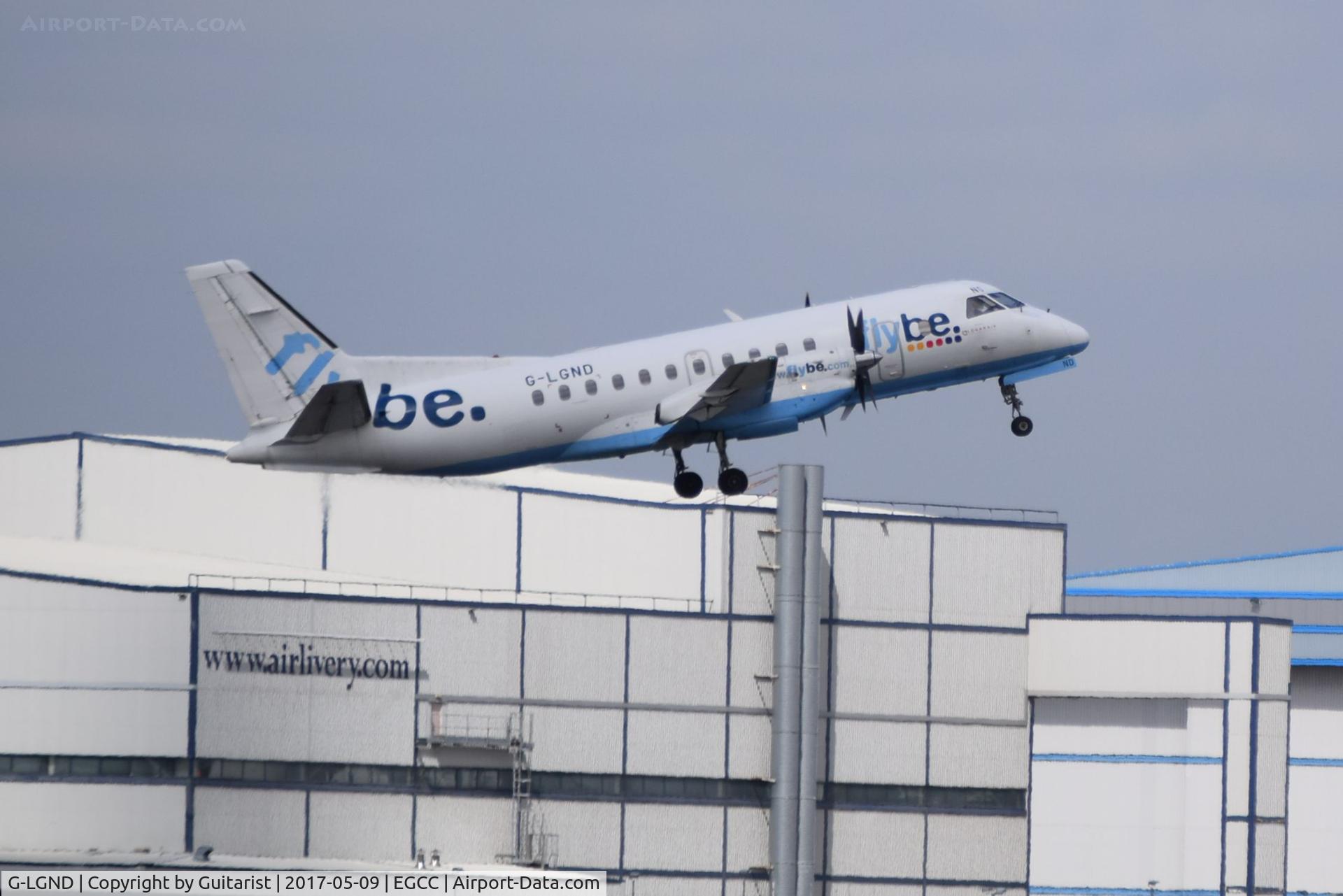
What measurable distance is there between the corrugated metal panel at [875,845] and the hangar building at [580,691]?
116 mm

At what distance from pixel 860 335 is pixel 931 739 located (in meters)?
23.5

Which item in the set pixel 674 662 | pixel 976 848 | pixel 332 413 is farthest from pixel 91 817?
pixel 976 848

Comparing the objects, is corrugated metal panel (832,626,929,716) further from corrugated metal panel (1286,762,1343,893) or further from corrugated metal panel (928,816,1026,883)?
corrugated metal panel (1286,762,1343,893)

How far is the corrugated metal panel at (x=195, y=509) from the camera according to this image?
91125mm

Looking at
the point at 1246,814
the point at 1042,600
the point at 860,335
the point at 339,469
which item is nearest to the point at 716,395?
the point at 860,335

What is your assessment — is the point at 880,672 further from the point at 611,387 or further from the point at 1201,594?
the point at 1201,594

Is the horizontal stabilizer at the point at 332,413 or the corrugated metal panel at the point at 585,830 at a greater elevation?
the horizontal stabilizer at the point at 332,413

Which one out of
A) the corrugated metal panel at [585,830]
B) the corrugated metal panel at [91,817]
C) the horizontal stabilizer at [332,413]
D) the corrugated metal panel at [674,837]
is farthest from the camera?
the corrugated metal panel at [674,837]

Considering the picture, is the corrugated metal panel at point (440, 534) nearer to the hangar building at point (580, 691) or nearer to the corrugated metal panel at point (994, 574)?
the hangar building at point (580, 691)

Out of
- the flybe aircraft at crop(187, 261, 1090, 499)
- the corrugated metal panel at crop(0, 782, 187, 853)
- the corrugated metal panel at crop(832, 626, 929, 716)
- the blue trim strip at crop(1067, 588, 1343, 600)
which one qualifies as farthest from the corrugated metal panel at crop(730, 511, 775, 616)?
the corrugated metal panel at crop(0, 782, 187, 853)

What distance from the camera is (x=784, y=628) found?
282ft

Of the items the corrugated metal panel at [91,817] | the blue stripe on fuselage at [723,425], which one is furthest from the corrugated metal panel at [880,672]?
the corrugated metal panel at [91,817]

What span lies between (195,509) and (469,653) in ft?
45.9

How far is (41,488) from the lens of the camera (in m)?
91.2
